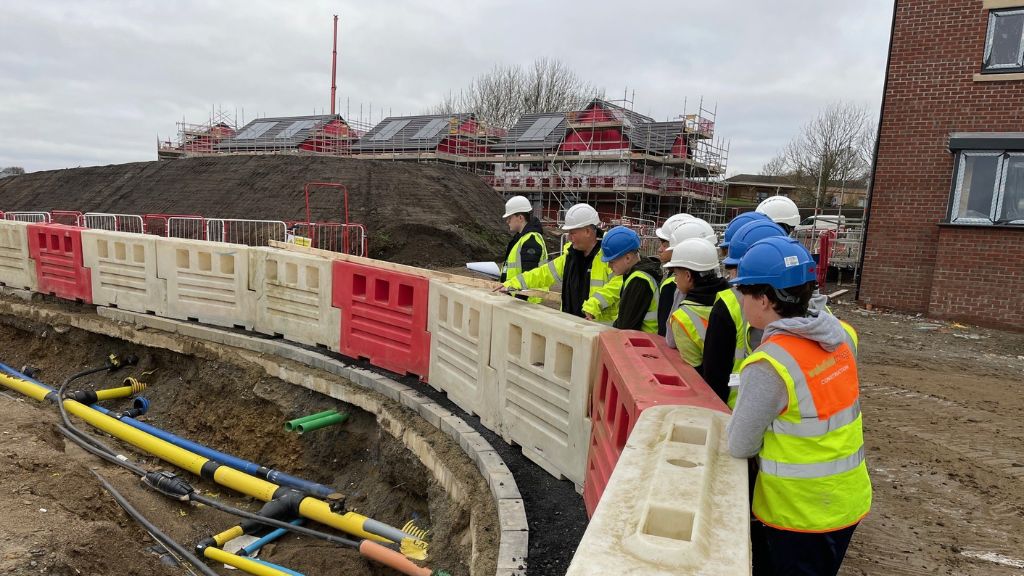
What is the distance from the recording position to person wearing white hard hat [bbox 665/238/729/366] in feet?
12.0

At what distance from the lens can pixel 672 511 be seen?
1929 millimetres

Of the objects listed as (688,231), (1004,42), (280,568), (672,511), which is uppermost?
(1004,42)

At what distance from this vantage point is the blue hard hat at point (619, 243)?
5.05 m

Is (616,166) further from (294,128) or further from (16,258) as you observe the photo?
(16,258)

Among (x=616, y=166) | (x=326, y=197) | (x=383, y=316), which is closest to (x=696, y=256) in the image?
(x=383, y=316)

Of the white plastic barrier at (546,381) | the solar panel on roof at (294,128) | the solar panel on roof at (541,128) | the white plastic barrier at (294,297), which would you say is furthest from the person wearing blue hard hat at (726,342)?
the solar panel on roof at (294,128)

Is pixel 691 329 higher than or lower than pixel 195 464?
higher

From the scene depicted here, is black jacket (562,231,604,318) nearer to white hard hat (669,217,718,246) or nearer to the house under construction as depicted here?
white hard hat (669,217,718,246)

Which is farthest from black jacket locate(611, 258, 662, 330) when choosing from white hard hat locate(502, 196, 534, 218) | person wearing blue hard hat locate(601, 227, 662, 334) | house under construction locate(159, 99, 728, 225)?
house under construction locate(159, 99, 728, 225)

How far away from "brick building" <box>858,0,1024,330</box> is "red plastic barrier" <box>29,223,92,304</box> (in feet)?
47.9

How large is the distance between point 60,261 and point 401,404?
6.92 m

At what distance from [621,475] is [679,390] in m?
A: 1.06

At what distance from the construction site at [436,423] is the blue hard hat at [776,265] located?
0.03 meters

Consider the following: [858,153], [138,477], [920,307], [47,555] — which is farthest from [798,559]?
[858,153]
